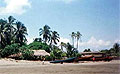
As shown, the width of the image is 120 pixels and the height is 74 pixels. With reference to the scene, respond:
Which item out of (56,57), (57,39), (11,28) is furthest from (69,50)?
(11,28)

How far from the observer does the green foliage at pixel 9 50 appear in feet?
158

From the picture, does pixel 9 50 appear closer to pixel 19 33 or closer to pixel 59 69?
pixel 19 33

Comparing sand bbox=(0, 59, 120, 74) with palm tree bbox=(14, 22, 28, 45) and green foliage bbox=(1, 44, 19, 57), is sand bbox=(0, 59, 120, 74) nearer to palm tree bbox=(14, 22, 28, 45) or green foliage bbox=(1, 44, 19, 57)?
green foliage bbox=(1, 44, 19, 57)

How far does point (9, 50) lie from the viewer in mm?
48562

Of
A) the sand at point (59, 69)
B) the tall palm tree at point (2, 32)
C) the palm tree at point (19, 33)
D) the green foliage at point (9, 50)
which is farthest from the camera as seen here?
the palm tree at point (19, 33)

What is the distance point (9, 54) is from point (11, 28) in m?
9.51

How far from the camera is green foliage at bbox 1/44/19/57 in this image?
48081mm

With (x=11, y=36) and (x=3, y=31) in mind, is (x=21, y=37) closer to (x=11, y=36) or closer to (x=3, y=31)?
(x=11, y=36)

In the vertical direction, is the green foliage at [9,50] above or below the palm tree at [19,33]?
below

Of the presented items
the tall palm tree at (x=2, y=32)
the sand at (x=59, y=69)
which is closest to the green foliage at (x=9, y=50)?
the tall palm tree at (x=2, y=32)

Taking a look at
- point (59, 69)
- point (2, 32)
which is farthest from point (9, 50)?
point (59, 69)

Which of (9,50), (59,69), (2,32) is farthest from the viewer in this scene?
(2,32)

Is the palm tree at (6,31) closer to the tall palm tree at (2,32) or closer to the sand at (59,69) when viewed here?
the tall palm tree at (2,32)

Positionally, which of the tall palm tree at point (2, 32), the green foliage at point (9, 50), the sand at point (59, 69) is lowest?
the sand at point (59, 69)
